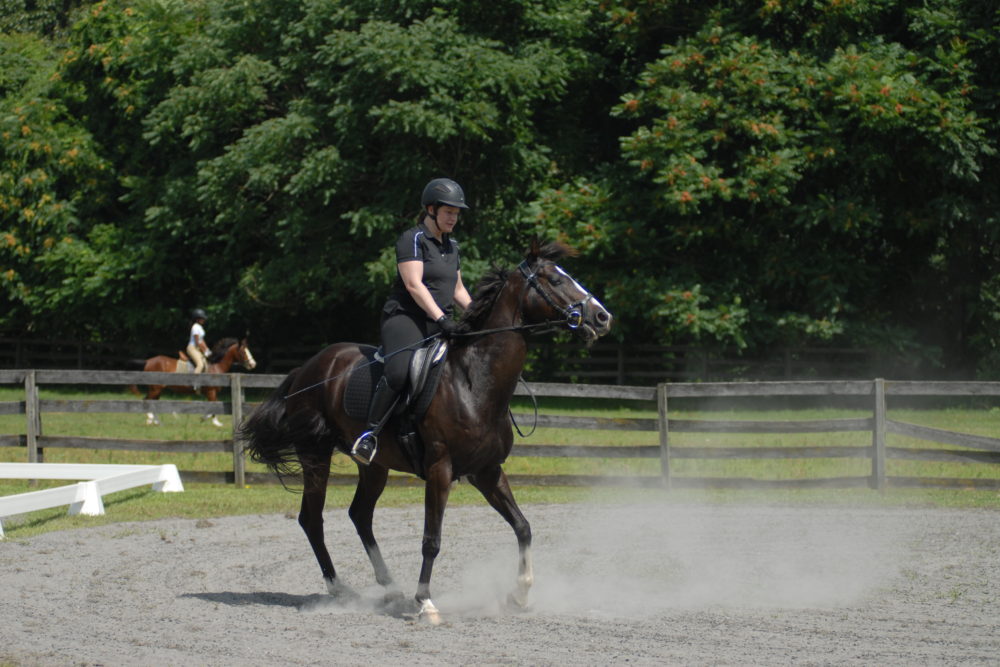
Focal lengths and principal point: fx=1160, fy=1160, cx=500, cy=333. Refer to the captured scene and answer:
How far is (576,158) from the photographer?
26344 millimetres

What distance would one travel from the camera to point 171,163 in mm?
29281

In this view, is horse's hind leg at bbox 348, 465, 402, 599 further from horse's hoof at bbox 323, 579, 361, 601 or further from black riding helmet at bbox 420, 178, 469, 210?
black riding helmet at bbox 420, 178, 469, 210

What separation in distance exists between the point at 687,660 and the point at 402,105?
716 inches

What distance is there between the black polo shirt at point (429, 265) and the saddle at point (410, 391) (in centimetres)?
32

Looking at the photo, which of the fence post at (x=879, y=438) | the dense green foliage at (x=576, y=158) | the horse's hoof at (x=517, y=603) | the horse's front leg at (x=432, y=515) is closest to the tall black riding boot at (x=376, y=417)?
the horse's front leg at (x=432, y=515)

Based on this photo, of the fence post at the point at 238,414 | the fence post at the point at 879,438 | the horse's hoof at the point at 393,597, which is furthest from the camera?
the fence post at the point at 238,414

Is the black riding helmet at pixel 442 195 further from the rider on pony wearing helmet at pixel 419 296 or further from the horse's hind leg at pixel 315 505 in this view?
the horse's hind leg at pixel 315 505

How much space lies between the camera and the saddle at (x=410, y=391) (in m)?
7.56

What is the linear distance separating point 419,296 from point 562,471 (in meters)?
8.01

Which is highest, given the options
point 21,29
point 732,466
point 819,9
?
point 21,29

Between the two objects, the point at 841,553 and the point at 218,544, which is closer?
the point at 841,553

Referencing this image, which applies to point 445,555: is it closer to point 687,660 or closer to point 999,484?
point 687,660

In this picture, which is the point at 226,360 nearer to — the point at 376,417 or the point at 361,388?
the point at 361,388

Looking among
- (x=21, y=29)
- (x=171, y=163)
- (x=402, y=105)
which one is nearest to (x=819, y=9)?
(x=402, y=105)
